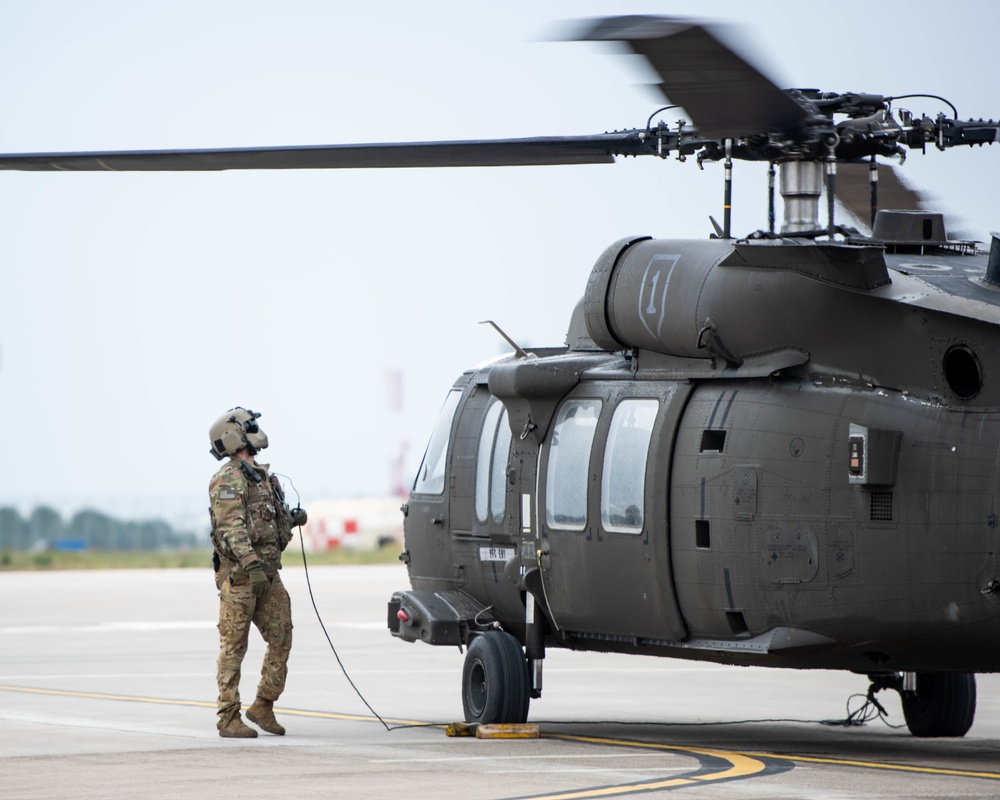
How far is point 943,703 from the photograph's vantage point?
13.6 meters

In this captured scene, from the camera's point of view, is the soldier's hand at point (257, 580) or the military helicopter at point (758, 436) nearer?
the military helicopter at point (758, 436)

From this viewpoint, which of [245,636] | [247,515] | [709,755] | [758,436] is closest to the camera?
[758,436]

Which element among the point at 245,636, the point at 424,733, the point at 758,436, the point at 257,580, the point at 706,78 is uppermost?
the point at 706,78

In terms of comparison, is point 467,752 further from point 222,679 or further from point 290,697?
point 290,697

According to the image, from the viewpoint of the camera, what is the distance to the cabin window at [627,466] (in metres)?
12.2

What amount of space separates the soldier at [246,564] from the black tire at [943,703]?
4.79 meters

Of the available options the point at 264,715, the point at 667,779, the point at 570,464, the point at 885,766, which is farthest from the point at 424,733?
the point at 885,766

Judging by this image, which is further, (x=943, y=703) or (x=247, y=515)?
(x=943, y=703)

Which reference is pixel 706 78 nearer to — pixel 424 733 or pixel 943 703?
pixel 424 733

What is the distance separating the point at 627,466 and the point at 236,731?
11.0 ft

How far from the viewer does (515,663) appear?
1309 centimetres

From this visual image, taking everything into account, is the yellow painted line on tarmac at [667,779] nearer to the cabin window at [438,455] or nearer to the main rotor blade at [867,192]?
the cabin window at [438,455]

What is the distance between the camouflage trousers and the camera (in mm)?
12906

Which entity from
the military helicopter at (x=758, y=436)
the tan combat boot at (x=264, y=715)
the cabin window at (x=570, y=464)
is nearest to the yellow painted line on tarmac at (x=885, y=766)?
the military helicopter at (x=758, y=436)
